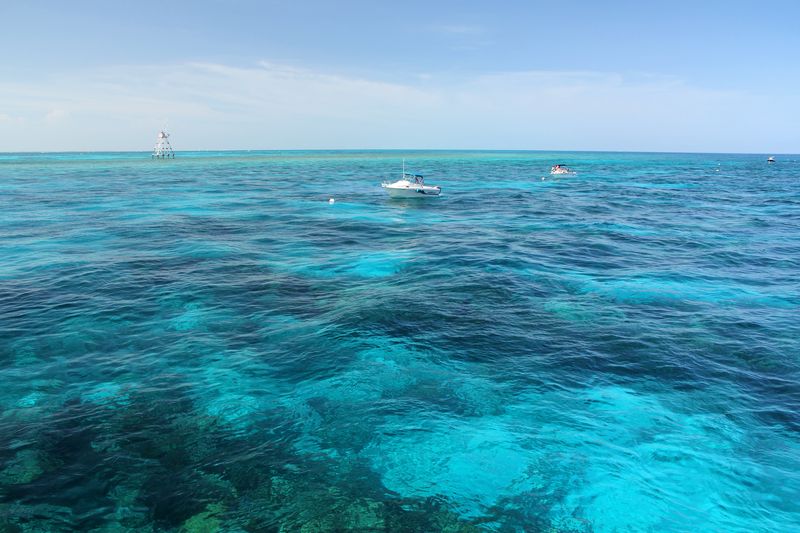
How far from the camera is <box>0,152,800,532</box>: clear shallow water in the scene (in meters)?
9.75

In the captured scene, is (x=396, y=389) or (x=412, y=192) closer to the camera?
(x=396, y=389)

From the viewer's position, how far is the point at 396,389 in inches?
554

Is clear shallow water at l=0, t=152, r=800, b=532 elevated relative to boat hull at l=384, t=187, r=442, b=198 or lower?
lower

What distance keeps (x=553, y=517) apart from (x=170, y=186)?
261ft

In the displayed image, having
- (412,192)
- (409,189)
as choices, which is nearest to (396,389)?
(409,189)

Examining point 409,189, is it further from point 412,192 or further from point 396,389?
point 396,389

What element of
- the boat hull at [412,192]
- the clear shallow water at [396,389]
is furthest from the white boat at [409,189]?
the clear shallow water at [396,389]

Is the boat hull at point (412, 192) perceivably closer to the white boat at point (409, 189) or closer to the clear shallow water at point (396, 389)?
the white boat at point (409, 189)

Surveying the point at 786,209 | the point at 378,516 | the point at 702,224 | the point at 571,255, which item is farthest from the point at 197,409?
the point at 786,209

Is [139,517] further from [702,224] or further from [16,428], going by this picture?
[702,224]

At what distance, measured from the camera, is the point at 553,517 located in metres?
9.54

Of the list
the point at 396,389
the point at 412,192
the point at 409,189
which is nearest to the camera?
the point at 396,389

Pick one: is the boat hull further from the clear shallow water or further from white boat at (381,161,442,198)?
the clear shallow water

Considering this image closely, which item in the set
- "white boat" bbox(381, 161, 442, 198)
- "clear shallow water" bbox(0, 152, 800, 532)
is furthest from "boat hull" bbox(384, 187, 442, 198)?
"clear shallow water" bbox(0, 152, 800, 532)
